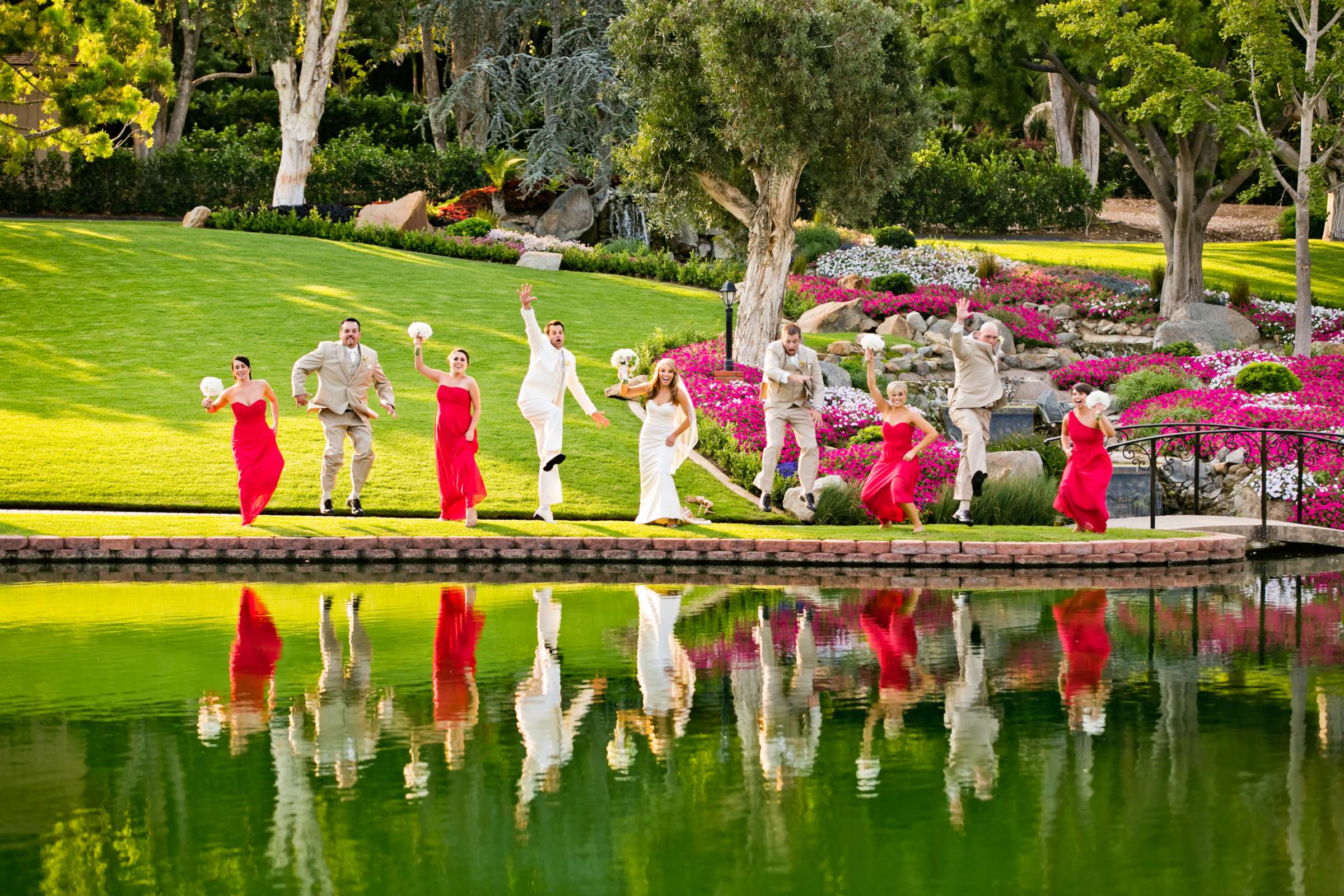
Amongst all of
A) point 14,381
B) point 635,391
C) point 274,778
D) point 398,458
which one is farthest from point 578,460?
point 274,778

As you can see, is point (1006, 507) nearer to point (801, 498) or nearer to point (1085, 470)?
point (1085, 470)

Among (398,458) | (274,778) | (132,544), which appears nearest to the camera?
(274,778)

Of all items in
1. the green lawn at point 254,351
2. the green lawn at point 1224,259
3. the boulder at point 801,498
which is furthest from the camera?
the green lawn at point 1224,259

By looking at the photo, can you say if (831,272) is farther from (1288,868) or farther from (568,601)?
(1288,868)

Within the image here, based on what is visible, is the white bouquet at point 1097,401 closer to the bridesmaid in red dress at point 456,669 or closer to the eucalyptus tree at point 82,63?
the bridesmaid in red dress at point 456,669

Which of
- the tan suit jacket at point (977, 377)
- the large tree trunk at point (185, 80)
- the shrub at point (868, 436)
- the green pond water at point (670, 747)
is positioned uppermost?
the large tree trunk at point (185, 80)

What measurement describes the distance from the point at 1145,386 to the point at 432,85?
29.7m

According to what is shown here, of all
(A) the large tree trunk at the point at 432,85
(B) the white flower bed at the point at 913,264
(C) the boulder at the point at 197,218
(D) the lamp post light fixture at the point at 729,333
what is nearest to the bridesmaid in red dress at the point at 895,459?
(D) the lamp post light fixture at the point at 729,333

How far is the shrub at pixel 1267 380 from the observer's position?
23.0 metres

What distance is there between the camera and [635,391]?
15633mm

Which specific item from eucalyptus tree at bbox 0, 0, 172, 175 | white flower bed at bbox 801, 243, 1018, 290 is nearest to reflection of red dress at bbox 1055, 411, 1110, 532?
white flower bed at bbox 801, 243, 1018, 290

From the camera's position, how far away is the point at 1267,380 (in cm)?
2298

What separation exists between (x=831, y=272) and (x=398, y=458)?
16.6m

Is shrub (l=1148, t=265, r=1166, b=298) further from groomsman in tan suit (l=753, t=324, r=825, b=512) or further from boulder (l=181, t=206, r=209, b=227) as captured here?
boulder (l=181, t=206, r=209, b=227)
